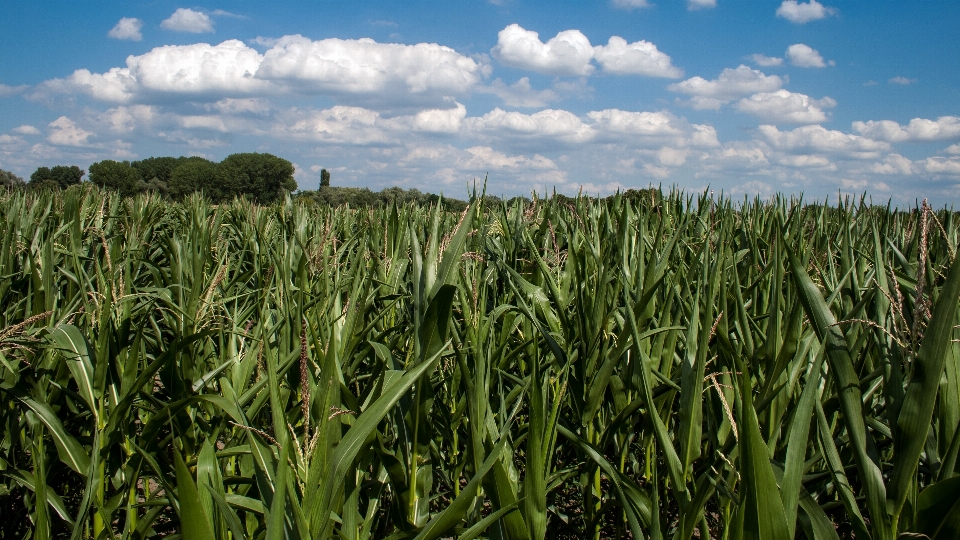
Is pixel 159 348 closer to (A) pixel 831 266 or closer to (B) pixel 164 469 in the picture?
(B) pixel 164 469

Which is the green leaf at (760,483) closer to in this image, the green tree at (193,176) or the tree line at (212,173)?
the tree line at (212,173)

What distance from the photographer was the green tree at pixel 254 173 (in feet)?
273

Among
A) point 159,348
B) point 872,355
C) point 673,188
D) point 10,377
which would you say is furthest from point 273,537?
point 673,188

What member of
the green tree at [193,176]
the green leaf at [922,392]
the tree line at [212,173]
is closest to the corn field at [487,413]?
the green leaf at [922,392]

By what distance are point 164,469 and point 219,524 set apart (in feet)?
2.25

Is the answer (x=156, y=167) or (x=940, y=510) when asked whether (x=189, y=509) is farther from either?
(x=156, y=167)

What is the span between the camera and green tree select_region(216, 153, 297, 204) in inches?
3275

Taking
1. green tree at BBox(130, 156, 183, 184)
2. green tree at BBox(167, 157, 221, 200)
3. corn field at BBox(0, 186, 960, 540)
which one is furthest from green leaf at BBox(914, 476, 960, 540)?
green tree at BBox(130, 156, 183, 184)

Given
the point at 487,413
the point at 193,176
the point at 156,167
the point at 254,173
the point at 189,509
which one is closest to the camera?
the point at 189,509

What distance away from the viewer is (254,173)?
285ft

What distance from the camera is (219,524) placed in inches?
50.7

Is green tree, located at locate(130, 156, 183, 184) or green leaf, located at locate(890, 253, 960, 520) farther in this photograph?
green tree, located at locate(130, 156, 183, 184)

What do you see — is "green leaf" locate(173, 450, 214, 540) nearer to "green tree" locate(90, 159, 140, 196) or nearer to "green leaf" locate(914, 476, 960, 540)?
"green leaf" locate(914, 476, 960, 540)

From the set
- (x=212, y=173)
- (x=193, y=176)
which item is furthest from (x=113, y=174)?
(x=212, y=173)
